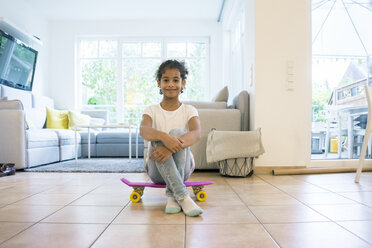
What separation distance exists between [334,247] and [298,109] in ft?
6.72

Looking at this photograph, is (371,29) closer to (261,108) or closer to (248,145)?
(261,108)

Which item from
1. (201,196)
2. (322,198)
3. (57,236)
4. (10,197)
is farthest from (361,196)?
(10,197)

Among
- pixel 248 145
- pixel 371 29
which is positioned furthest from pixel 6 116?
pixel 371 29

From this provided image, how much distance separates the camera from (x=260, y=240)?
1.04 meters

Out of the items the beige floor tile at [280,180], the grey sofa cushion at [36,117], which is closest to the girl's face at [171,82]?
the beige floor tile at [280,180]

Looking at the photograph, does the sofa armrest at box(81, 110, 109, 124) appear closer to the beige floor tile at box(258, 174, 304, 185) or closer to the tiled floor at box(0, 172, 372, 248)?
the tiled floor at box(0, 172, 372, 248)

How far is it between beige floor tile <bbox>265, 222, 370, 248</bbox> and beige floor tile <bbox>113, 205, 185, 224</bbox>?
0.40 m

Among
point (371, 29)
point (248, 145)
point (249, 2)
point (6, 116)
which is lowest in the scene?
point (248, 145)

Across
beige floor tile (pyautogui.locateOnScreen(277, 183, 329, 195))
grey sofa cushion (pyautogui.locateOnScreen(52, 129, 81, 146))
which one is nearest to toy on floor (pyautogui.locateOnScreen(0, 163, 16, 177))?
grey sofa cushion (pyautogui.locateOnScreen(52, 129, 81, 146))

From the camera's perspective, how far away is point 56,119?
4.98 m

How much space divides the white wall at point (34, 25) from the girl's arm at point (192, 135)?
427 cm

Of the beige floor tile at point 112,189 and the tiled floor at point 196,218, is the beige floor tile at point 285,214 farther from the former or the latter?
the beige floor tile at point 112,189

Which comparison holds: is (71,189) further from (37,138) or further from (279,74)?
(279,74)

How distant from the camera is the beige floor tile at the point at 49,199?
1643 millimetres
